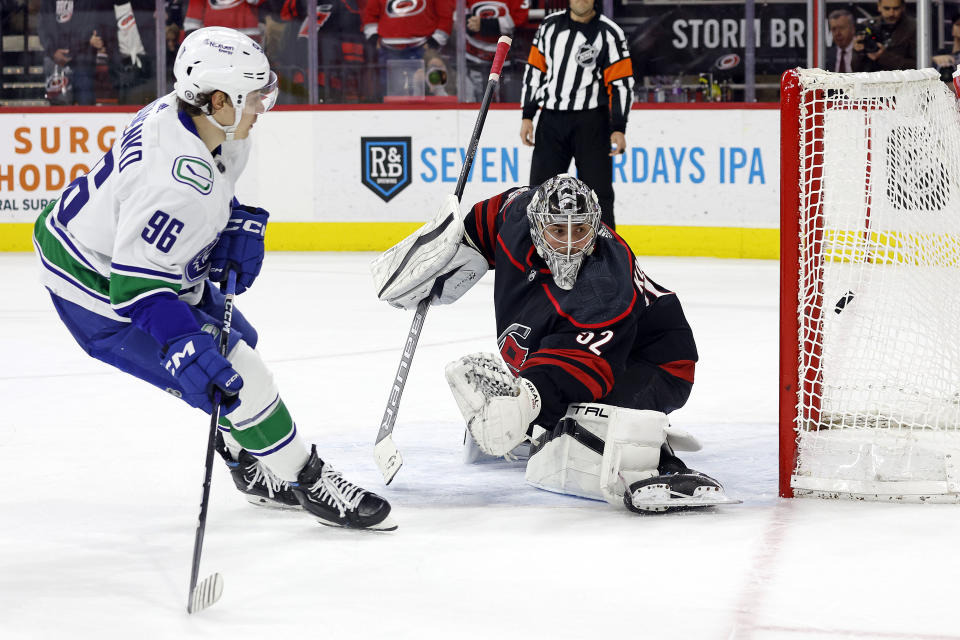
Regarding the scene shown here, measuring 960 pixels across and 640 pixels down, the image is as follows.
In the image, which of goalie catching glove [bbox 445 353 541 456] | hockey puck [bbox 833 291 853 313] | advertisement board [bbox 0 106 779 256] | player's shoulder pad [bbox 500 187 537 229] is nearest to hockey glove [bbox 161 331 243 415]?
goalie catching glove [bbox 445 353 541 456]

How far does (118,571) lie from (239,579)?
21 centimetres

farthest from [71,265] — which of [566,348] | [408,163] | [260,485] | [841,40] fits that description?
[841,40]

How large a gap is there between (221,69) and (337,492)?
730 mm

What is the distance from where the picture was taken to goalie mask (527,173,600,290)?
8.36ft

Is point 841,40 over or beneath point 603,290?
over

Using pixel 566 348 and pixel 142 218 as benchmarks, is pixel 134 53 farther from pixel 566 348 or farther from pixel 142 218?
pixel 142 218

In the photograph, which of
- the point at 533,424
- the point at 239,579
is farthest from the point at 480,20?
the point at 239,579

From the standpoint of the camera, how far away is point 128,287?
2.10 metres

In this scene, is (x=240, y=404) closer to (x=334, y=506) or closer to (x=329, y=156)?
(x=334, y=506)

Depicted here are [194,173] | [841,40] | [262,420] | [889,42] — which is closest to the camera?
[194,173]

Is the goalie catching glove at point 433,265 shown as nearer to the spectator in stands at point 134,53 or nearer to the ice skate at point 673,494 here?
the ice skate at point 673,494

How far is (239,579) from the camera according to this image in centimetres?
206

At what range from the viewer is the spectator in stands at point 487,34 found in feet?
25.3

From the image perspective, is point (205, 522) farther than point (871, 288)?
No
